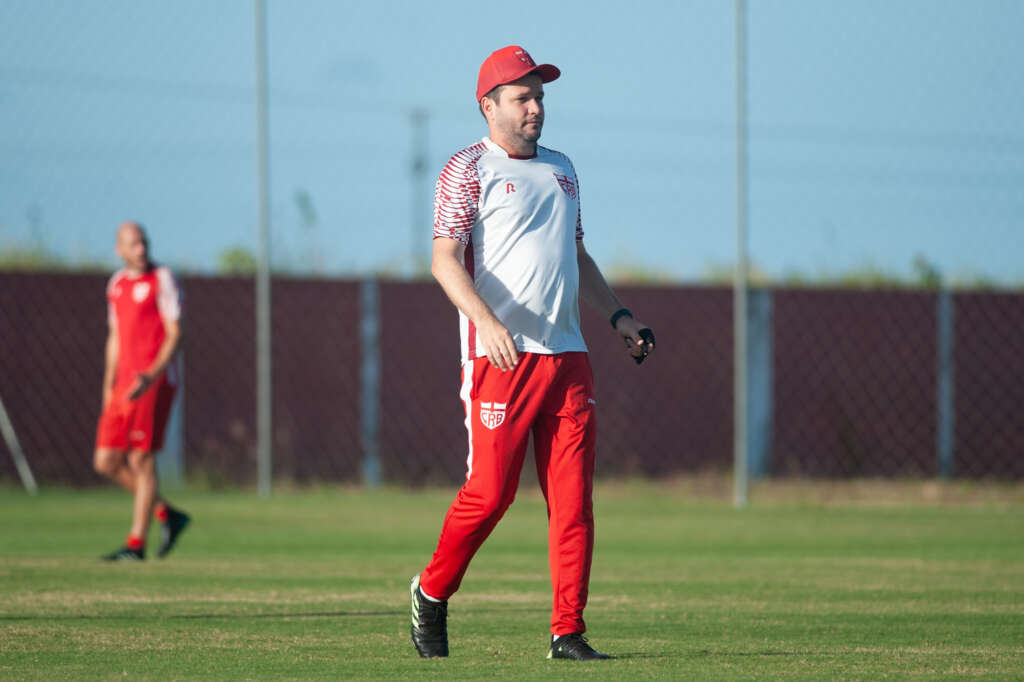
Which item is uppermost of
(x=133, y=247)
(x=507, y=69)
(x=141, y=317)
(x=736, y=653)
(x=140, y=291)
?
(x=507, y=69)

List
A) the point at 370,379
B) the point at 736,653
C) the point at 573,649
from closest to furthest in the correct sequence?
the point at 573,649
the point at 736,653
the point at 370,379

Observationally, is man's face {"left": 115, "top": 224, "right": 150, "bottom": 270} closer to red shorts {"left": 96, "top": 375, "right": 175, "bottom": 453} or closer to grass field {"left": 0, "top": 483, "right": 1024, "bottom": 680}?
red shorts {"left": 96, "top": 375, "right": 175, "bottom": 453}

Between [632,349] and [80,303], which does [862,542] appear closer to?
[632,349]

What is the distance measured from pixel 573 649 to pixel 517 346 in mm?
1082

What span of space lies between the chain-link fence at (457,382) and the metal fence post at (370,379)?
0.07 ft

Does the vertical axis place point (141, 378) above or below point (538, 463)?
below

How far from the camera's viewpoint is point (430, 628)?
5.93m

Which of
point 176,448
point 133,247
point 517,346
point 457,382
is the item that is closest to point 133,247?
point 133,247

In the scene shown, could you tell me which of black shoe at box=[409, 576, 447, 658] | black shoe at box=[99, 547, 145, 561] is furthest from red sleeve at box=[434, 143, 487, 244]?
black shoe at box=[99, 547, 145, 561]

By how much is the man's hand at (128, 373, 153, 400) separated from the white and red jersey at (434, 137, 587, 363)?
4.73 m

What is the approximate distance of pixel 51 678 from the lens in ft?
17.5

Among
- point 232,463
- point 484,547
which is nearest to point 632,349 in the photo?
point 484,547

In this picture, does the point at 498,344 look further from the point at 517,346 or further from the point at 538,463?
the point at 538,463

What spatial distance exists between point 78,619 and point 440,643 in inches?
73.2
